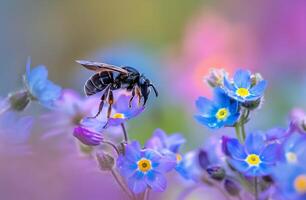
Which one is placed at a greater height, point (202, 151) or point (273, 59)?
point (202, 151)

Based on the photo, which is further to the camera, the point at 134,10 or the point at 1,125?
the point at 134,10

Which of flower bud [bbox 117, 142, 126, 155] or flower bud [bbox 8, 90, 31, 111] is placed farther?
flower bud [bbox 8, 90, 31, 111]

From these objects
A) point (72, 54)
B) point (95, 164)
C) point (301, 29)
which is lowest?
point (72, 54)

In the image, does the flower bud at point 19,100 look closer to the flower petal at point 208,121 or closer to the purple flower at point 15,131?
the purple flower at point 15,131

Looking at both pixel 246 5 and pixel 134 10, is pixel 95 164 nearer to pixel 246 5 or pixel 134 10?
pixel 246 5

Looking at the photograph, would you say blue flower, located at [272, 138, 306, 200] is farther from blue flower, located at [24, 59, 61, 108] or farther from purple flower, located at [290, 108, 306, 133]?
blue flower, located at [24, 59, 61, 108]

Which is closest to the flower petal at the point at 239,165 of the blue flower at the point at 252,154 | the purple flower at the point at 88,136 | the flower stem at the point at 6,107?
the blue flower at the point at 252,154

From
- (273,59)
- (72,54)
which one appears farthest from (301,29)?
(72,54)

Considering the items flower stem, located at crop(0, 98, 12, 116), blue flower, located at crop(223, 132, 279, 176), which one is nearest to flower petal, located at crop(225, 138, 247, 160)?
blue flower, located at crop(223, 132, 279, 176)
